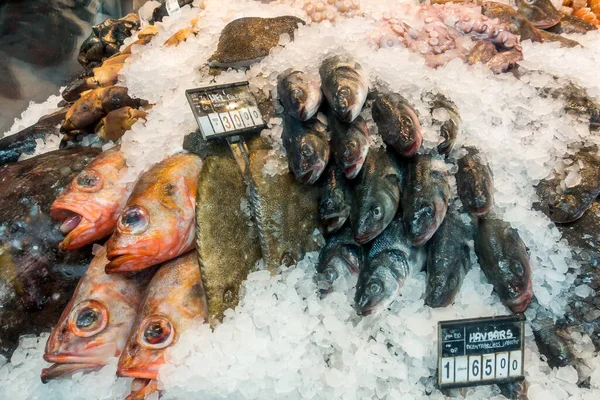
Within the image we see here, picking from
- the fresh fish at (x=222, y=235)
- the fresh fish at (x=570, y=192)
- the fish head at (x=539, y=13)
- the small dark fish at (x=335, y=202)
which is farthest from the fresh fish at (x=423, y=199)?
the fish head at (x=539, y=13)

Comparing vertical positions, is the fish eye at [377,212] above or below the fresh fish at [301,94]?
below

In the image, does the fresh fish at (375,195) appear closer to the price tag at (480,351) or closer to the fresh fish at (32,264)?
the price tag at (480,351)

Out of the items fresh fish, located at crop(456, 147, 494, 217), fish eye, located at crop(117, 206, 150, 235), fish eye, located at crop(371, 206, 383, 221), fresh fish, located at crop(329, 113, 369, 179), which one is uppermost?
fresh fish, located at crop(329, 113, 369, 179)

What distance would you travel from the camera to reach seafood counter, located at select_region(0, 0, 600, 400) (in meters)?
1.69

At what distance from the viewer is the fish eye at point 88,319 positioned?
66.2 inches

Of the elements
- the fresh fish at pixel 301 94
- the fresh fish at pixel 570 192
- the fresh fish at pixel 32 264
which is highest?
the fresh fish at pixel 301 94

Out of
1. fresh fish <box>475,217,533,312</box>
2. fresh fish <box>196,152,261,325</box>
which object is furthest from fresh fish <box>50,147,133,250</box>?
fresh fish <box>475,217,533,312</box>

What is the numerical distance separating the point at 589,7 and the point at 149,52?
412 centimetres

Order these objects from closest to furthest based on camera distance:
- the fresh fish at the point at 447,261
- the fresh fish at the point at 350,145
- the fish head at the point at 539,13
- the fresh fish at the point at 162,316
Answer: the fresh fish at the point at 162,316, the fresh fish at the point at 447,261, the fresh fish at the point at 350,145, the fish head at the point at 539,13

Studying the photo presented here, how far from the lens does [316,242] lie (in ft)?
6.75

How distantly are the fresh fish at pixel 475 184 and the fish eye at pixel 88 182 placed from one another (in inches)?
63.5

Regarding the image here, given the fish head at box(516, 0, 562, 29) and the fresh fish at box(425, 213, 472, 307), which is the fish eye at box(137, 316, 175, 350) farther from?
the fish head at box(516, 0, 562, 29)

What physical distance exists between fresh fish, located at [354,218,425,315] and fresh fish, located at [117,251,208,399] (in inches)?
25.8

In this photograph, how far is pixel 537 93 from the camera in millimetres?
2434
